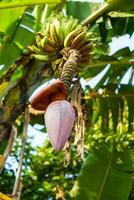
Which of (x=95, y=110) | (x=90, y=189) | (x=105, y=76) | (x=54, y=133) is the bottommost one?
(x=90, y=189)

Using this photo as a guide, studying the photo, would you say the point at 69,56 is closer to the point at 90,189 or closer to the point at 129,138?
the point at 90,189

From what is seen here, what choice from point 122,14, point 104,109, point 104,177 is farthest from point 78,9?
point 104,177

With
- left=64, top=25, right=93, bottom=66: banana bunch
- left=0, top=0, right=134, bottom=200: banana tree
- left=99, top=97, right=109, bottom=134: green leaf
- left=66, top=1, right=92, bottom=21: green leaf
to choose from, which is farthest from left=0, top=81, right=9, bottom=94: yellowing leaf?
left=99, top=97, right=109, bottom=134: green leaf

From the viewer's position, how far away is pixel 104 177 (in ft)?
4.51

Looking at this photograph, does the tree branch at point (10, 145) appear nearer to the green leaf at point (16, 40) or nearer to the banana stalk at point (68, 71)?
the banana stalk at point (68, 71)

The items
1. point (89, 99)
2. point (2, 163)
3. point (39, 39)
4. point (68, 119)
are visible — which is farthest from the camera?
point (89, 99)

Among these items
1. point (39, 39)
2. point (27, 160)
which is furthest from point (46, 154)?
point (39, 39)

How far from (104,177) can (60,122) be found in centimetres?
72

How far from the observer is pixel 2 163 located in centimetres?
83

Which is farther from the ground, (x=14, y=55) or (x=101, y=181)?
(x=14, y=55)

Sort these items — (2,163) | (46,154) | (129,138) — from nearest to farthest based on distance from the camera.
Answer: (2,163)
(129,138)
(46,154)

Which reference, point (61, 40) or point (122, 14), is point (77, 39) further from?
point (122, 14)

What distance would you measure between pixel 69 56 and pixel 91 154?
0.57 meters

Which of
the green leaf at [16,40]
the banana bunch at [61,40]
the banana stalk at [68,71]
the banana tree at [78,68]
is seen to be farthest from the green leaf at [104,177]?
the banana stalk at [68,71]
